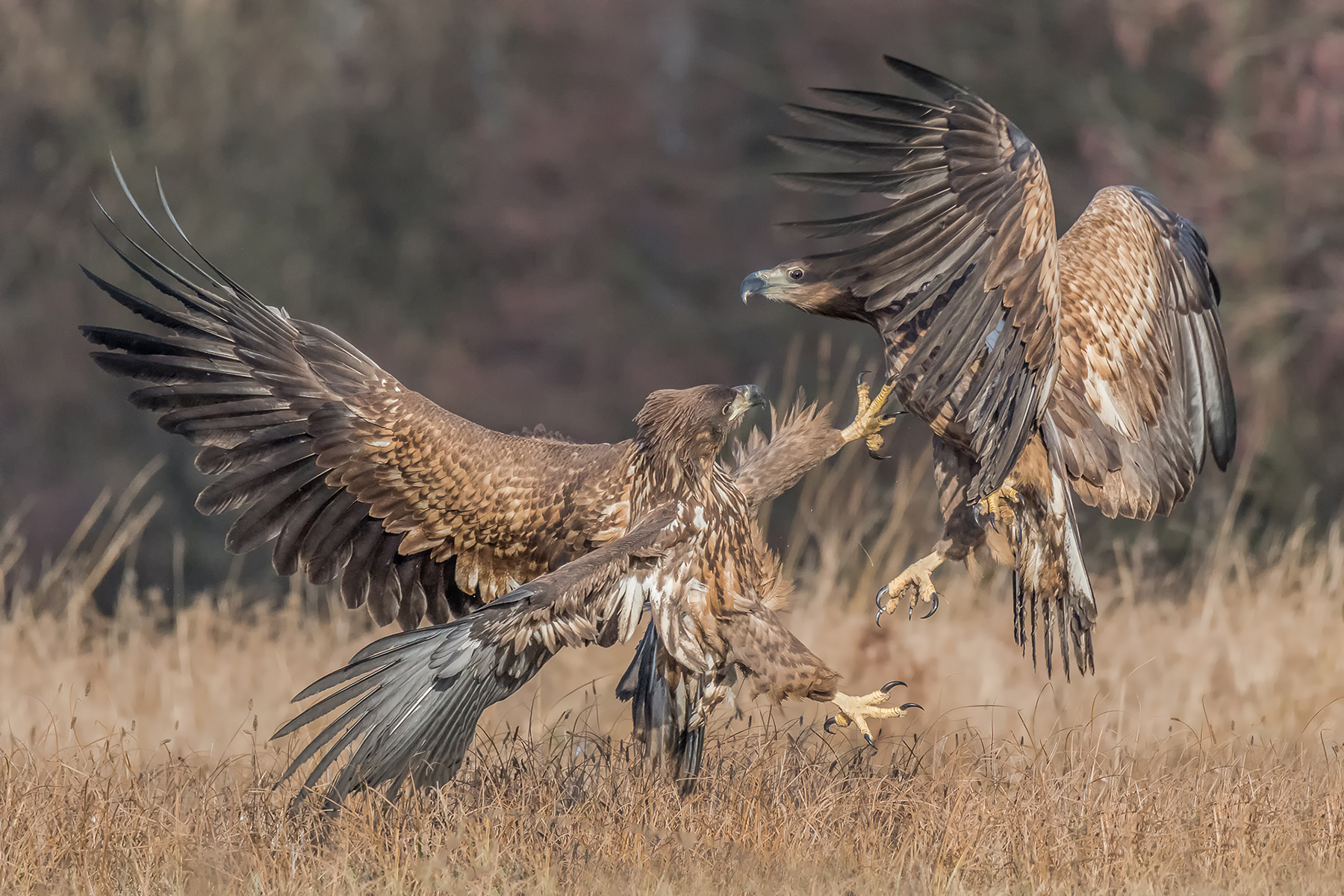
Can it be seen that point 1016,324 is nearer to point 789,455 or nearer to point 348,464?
point 789,455

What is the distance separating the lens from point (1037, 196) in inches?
182

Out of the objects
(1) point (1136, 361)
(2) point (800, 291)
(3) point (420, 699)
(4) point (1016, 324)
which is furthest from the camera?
(1) point (1136, 361)

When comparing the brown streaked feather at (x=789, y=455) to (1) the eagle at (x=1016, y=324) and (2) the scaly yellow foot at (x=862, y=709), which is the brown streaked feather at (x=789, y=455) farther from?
(2) the scaly yellow foot at (x=862, y=709)

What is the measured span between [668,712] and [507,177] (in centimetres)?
1365

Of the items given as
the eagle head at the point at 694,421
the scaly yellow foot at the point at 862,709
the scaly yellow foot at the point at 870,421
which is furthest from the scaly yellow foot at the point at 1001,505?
the eagle head at the point at 694,421

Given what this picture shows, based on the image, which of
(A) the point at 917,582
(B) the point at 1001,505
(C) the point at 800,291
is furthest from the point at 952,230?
(A) the point at 917,582

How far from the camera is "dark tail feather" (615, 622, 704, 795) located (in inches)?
203

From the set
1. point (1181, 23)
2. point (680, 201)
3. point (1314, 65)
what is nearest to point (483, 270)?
point (680, 201)

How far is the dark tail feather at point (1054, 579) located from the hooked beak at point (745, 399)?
3.25ft

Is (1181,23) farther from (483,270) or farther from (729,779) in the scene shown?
(729,779)

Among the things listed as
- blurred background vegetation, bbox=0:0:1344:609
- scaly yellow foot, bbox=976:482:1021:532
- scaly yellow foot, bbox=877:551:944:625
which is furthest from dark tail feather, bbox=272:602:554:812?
blurred background vegetation, bbox=0:0:1344:609

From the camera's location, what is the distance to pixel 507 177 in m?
18.2

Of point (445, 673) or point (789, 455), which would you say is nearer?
point (445, 673)

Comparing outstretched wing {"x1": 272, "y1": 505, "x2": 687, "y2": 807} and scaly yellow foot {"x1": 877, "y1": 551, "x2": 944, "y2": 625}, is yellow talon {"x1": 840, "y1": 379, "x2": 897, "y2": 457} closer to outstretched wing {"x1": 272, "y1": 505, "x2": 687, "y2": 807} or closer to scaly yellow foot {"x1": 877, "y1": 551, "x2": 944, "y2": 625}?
scaly yellow foot {"x1": 877, "y1": 551, "x2": 944, "y2": 625}
